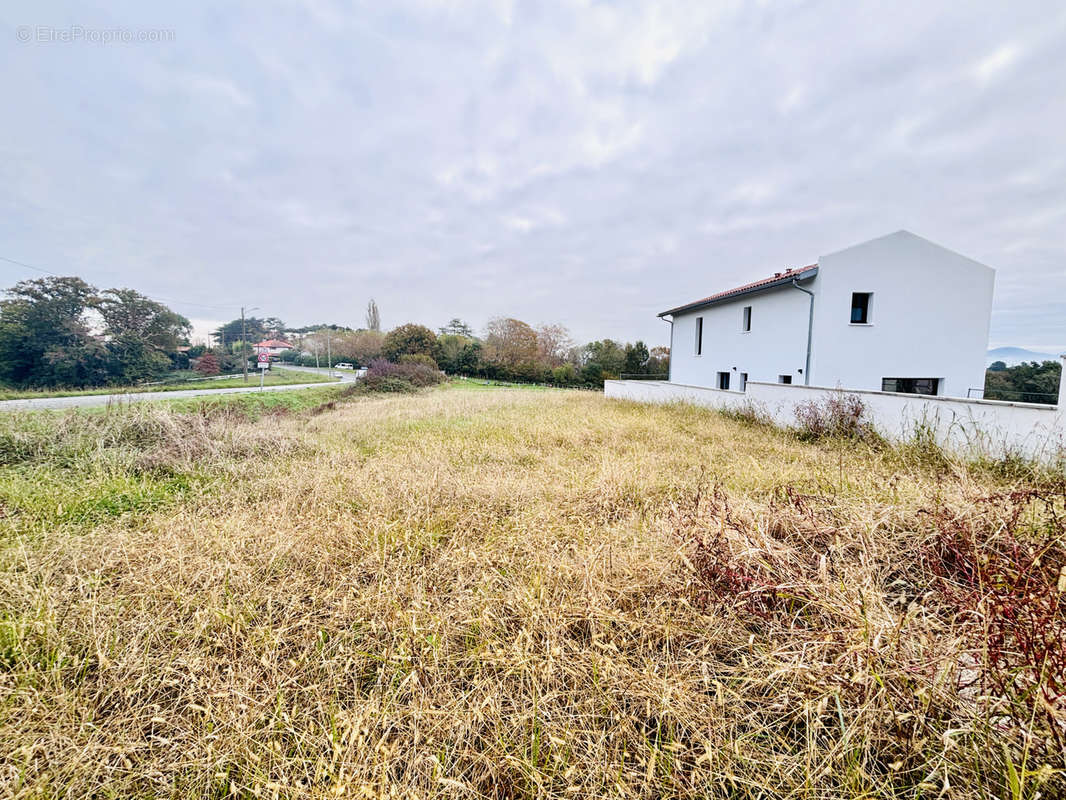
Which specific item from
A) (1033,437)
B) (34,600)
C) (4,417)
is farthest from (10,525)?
(1033,437)

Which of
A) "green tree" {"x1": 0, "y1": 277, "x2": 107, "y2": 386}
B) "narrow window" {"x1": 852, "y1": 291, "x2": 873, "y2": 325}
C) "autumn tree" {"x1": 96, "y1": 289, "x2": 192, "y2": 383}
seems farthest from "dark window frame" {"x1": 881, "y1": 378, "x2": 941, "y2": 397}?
"green tree" {"x1": 0, "y1": 277, "x2": 107, "y2": 386}

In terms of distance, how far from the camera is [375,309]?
47.8m

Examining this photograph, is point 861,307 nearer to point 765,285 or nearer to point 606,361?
point 765,285

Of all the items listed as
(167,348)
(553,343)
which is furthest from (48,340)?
(553,343)

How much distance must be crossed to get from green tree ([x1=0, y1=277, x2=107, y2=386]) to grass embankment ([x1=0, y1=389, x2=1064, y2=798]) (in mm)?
27822

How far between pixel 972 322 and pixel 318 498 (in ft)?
56.4

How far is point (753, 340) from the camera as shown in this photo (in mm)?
12812

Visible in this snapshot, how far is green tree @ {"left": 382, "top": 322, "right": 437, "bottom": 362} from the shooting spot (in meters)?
31.1

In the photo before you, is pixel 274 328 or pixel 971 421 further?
pixel 274 328

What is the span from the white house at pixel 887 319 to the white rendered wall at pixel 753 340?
5 centimetres

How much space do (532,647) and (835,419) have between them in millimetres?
6879

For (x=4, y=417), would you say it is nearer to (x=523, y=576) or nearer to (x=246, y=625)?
(x=246, y=625)

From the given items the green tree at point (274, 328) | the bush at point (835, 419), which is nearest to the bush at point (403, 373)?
the bush at point (835, 419)

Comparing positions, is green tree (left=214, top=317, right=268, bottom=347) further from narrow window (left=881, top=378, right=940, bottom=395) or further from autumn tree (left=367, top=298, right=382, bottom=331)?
narrow window (left=881, top=378, right=940, bottom=395)
